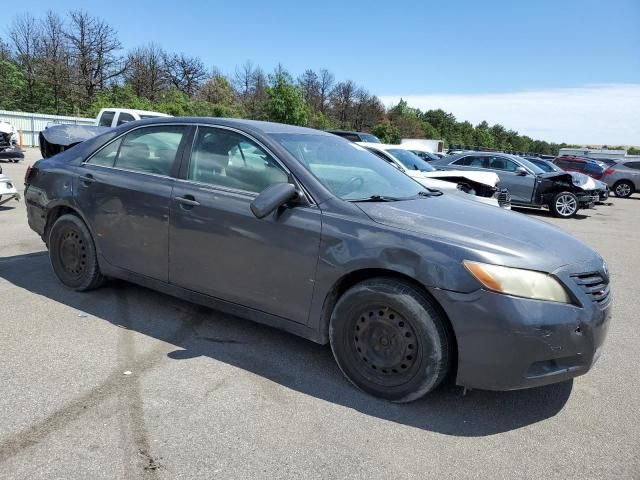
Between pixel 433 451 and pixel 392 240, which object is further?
pixel 392 240

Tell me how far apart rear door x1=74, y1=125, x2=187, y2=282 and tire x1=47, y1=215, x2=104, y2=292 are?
0.58 feet

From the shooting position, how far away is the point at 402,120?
6372 cm

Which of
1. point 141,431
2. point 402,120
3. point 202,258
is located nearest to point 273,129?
point 202,258

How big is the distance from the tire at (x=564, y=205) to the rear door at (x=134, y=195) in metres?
12.7

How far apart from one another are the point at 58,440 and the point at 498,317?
7.75ft

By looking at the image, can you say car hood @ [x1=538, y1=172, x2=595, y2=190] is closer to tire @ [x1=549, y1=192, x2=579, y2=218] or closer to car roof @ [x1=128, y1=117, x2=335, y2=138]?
tire @ [x1=549, y1=192, x2=579, y2=218]

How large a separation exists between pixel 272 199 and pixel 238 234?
1.56ft

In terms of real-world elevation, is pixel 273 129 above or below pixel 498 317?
above

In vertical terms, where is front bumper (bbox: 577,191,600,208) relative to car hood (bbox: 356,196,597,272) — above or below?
below

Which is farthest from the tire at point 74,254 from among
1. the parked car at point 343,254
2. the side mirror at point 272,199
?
the side mirror at point 272,199

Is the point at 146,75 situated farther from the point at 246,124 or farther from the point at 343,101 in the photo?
the point at 246,124

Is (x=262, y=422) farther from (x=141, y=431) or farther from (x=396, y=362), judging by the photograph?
(x=396, y=362)

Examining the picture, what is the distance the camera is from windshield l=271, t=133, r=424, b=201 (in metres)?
3.54

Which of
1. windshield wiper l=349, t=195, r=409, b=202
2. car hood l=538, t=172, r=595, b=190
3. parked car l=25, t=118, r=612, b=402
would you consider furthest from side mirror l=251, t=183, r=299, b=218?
car hood l=538, t=172, r=595, b=190
